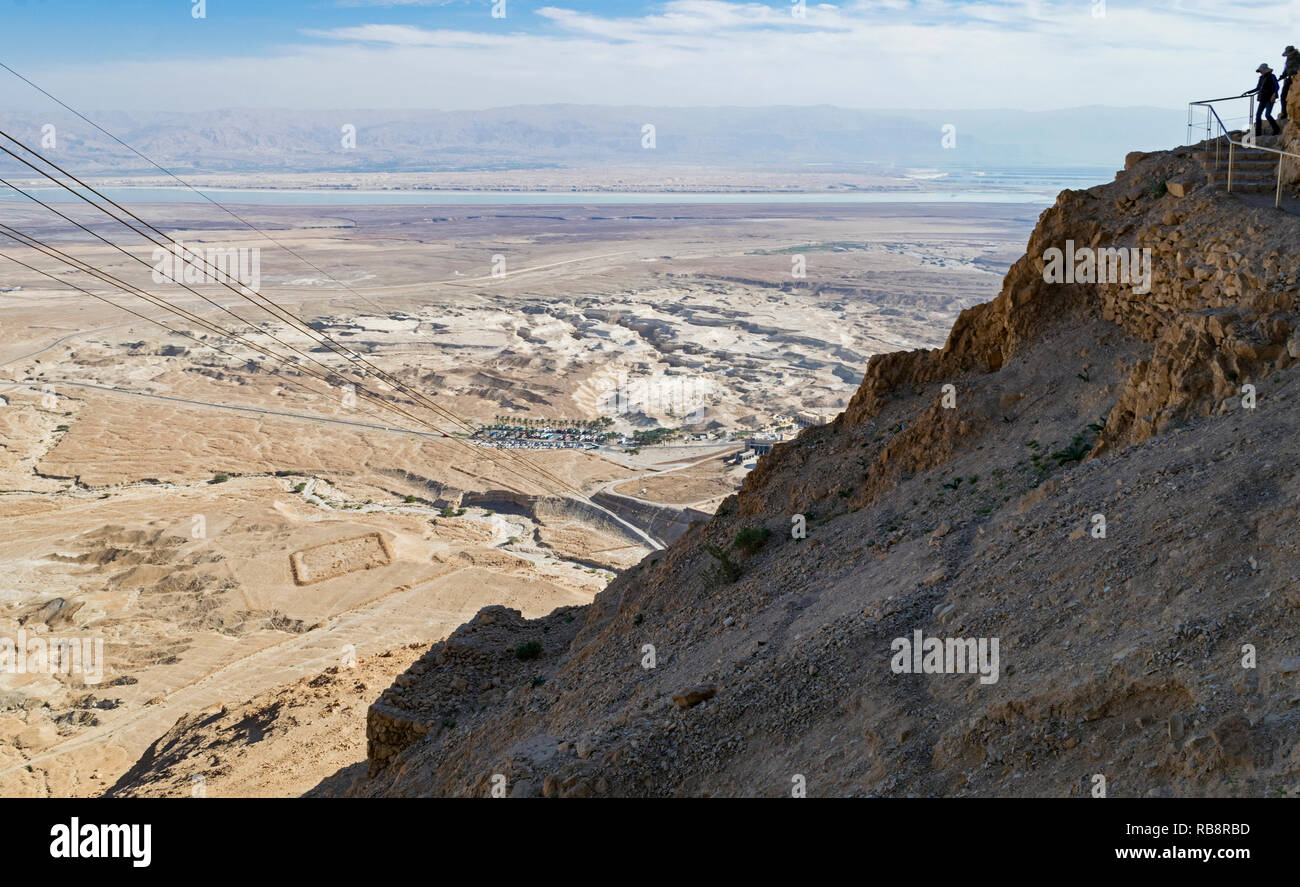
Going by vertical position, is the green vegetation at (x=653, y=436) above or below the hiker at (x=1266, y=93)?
below

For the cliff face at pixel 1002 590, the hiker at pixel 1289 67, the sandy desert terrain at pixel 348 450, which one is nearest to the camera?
the cliff face at pixel 1002 590

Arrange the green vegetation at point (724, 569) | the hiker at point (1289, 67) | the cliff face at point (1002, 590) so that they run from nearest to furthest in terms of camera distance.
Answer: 1. the cliff face at point (1002, 590)
2. the green vegetation at point (724, 569)
3. the hiker at point (1289, 67)

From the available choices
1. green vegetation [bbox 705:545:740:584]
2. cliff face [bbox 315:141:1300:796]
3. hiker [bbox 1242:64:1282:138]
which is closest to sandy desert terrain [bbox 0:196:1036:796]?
cliff face [bbox 315:141:1300:796]

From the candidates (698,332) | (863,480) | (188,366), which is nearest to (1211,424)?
(863,480)

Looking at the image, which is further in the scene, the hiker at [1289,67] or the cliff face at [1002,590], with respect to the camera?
the hiker at [1289,67]

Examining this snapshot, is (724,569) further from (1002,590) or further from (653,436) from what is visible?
(653,436)

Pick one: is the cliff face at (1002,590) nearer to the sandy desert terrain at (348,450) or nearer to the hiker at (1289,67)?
the hiker at (1289,67)

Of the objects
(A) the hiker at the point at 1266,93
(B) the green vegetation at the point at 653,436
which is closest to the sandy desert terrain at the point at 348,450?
(B) the green vegetation at the point at 653,436
